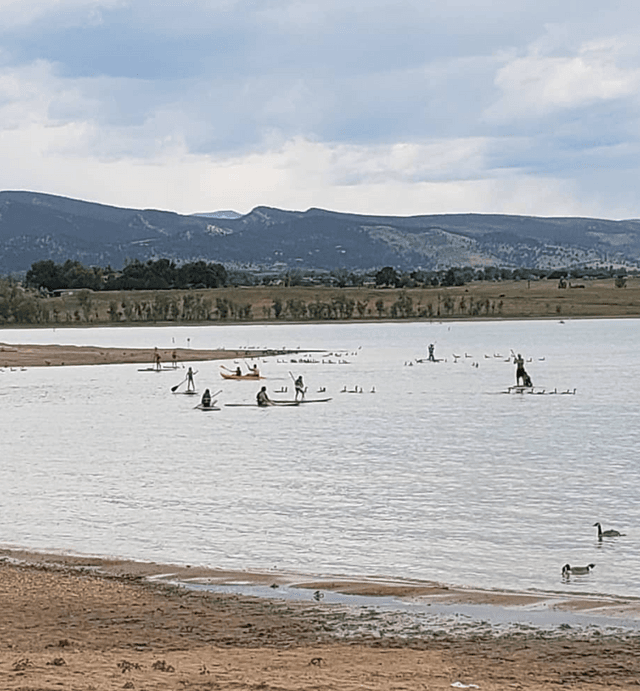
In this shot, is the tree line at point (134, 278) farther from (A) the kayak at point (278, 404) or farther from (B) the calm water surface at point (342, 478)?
(A) the kayak at point (278, 404)

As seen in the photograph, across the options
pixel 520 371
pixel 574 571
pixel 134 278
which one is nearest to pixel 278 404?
pixel 520 371

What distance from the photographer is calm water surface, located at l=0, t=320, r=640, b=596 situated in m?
18.5

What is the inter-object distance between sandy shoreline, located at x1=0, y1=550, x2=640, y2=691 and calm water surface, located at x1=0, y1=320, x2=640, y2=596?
110 inches

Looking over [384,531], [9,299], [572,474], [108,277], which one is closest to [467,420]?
[572,474]

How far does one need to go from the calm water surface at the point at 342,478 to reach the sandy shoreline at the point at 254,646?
2786mm

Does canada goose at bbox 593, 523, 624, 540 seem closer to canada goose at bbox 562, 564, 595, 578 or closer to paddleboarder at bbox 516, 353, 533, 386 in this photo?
canada goose at bbox 562, 564, 595, 578

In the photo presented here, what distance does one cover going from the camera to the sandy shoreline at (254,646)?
34.7 feet

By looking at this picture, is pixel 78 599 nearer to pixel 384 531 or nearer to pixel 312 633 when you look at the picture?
pixel 312 633

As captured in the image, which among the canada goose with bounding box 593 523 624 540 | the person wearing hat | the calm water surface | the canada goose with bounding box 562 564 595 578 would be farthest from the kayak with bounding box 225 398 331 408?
the canada goose with bounding box 562 564 595 578

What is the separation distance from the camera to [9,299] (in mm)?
152250

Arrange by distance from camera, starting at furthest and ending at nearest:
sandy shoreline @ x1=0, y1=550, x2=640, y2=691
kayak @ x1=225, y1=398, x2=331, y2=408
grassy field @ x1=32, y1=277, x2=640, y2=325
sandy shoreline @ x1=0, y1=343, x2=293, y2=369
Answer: grassy field @ x1=32, y1=277, x2=640, y2=325 → sandy shoreline @ x1=0, y1=343, x2=293, y2=369 → kayak @ x1=225, y1=398, x2=331, y2=408 → sandy shoreline @ x1=0, y1=550, x2=640, y2=691

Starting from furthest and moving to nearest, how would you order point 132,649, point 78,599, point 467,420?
point 467,420 < point 78,599 < point 132,649

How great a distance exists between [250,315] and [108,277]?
4568cm

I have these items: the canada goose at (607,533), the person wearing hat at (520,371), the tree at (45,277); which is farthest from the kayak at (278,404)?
the tree at (45,277)
